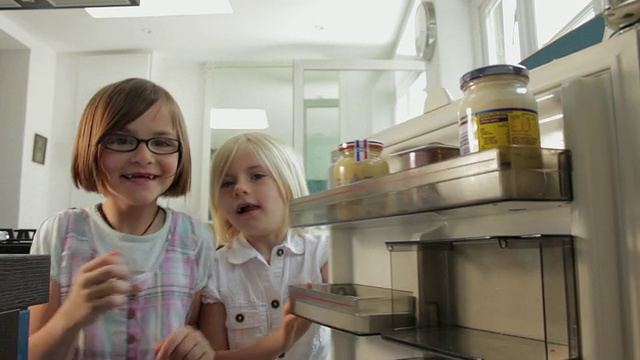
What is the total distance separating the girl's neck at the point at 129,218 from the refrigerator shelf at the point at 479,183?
0.52 m

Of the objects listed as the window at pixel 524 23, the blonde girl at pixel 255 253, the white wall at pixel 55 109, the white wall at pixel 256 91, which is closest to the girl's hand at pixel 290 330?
the blonde girl at pixel 255 253

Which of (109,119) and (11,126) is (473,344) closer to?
(109,119)

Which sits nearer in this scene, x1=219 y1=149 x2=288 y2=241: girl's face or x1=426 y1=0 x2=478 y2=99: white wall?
x1=219 y1=149 x2=288 y2=241: girl's face

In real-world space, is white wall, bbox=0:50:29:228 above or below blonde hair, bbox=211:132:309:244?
above

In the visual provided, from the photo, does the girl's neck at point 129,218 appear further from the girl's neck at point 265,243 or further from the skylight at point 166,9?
the skylight at point 166,9

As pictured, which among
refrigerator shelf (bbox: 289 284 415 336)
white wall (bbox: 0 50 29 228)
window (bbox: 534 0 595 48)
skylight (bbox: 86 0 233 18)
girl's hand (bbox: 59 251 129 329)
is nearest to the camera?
refrigerator shelf (bbox: 289 284 415 336)

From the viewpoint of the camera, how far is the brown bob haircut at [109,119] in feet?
2.72

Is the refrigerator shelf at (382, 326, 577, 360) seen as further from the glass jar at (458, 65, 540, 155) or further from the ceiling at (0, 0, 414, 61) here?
the ceiling at (0, 0, 414, 61)

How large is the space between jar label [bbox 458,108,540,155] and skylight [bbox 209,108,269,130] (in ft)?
11.0

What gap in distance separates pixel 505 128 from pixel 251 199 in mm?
643

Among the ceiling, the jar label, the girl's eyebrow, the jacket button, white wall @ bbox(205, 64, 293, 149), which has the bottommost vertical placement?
the jacket button

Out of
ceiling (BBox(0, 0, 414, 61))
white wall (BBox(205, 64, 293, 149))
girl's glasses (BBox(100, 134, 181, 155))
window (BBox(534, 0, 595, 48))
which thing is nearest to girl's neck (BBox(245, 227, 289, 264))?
girl's glasses (BBox(100, 134, 181, 155))

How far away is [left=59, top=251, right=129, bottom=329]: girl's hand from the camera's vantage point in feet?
2.22

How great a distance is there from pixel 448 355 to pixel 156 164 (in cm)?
60
